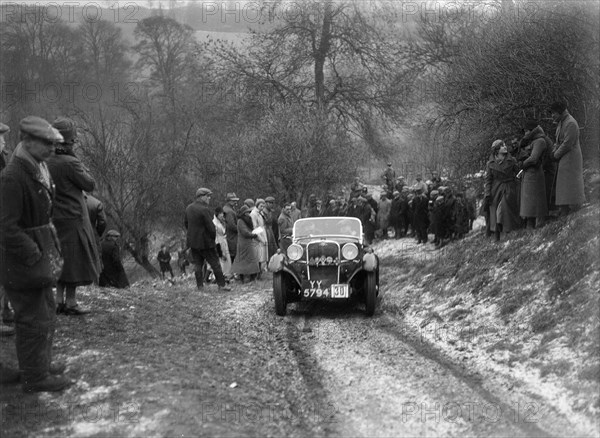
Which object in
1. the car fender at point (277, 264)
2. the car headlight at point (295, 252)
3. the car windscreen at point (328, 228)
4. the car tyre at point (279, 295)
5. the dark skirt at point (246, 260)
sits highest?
the car windscreen at point (328, 228)

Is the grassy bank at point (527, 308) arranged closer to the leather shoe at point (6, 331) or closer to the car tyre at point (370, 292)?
the car tyre at point (370, 292)

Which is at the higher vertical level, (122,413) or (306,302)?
(122,413)

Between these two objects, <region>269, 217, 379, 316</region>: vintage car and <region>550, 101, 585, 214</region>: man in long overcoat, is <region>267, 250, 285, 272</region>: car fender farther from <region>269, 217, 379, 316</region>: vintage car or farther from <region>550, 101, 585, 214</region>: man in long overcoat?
<region>550, 101, 585, 214</region>: man in long overcoat

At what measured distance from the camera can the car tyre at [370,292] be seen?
9977mm

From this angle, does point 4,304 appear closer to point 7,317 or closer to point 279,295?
point 7,317

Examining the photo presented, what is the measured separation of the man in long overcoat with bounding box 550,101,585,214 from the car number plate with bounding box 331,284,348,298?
351 centimetres

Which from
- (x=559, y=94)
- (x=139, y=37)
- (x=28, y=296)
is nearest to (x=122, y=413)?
(x=28, y=296)

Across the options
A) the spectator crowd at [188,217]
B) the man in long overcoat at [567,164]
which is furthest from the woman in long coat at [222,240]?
the man in long overcoat at [567,164]

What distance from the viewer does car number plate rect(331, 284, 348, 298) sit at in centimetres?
1009

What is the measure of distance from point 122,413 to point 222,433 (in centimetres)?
81

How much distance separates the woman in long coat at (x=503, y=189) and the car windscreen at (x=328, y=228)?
252 cm

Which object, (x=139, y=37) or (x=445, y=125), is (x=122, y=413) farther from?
(x=139, y=37)

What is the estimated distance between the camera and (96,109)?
93.9 ft

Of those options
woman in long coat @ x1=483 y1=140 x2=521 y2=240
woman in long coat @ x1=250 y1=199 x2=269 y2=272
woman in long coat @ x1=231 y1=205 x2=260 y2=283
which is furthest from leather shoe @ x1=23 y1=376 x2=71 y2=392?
woman in long coat @ x1=250 y1=199 x2=269 y2=272
